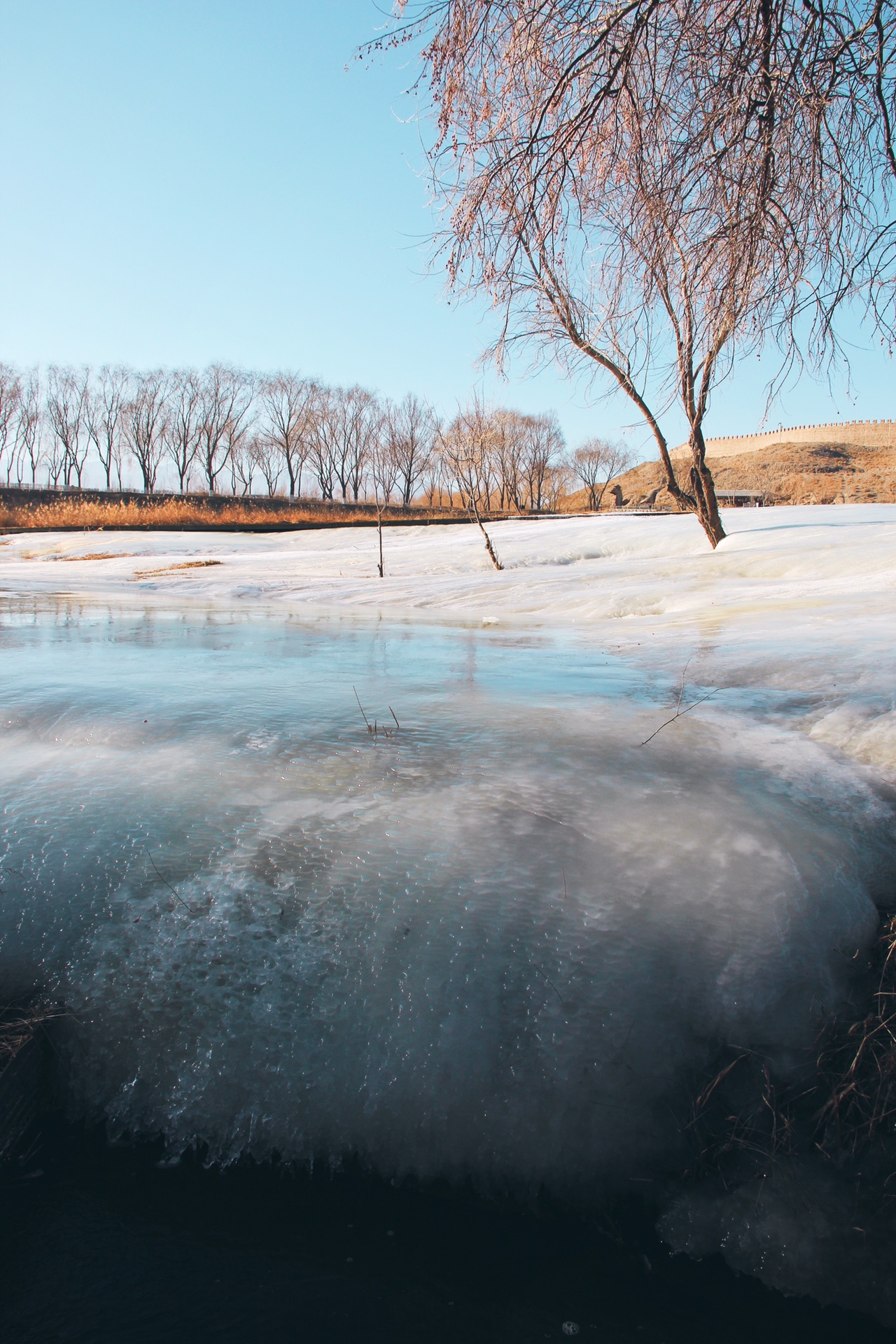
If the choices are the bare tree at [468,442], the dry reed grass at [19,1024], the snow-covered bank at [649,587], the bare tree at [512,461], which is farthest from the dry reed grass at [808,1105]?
the bare tree at [512,461]

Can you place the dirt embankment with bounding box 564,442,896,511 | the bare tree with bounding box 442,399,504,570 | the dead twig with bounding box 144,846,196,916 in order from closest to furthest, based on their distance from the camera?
the dead twig with bounding box 144,846,196,916 < the bare tree with bounding box 442,399,504,570 < the dirt embankment with bounding box 564,442,896,511

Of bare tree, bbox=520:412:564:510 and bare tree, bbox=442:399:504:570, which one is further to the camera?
bare tree, bbox=520:412:564:510

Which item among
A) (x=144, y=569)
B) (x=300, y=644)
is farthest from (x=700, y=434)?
(x=144, y=569)

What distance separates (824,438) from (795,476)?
737 inches

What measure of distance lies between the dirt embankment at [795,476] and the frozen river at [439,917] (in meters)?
40.5

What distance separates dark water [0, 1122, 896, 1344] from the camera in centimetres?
122

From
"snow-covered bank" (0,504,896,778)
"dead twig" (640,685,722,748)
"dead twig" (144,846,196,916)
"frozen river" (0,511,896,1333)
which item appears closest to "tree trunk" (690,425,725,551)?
"snow-covered bank" (0,504,896,778)

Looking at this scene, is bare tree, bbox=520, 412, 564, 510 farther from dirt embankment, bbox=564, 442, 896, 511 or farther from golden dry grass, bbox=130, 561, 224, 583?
golden dry grass, bbox=130, 561, 224, 583

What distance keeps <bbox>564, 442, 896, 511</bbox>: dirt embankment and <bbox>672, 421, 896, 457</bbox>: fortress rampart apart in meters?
1.49

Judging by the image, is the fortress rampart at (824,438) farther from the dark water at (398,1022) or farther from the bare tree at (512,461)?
the dark water at (398,1022)

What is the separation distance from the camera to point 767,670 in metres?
3.62

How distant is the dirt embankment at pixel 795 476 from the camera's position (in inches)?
1797

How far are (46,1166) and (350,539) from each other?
21.6m

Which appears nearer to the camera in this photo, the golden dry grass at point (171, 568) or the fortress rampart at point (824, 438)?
the golden dry grass at point (171, 568)
